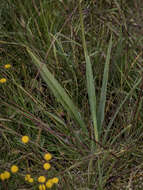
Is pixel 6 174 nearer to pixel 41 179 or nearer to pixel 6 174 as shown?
pixel 6 174

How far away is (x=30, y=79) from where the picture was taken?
1.26 meters

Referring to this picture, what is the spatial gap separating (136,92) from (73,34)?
0.38 meters

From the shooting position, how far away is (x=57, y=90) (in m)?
1.03

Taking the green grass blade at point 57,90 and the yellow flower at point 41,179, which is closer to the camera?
the yellow flower at point 41,179

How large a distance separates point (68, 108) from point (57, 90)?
8cm

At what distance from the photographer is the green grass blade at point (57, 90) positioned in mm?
1024

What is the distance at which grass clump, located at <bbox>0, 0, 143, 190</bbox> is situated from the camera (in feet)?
3.19

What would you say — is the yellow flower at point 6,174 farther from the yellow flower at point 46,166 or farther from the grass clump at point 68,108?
the yellow flower at point 46,166

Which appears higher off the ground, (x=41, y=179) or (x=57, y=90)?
(x=57, y=90)

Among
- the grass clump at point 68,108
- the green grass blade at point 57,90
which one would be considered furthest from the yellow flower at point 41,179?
the green grass blade at point 57,90

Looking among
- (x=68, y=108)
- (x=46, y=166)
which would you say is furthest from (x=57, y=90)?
(x=46, y=166)

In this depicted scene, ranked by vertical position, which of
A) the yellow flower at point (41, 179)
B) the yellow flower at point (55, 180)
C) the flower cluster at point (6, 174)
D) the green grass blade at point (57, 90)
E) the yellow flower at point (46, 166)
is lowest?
the yellow flower at point (55, 180)

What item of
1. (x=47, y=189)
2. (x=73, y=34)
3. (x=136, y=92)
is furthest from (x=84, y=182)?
(x=73, y=34)

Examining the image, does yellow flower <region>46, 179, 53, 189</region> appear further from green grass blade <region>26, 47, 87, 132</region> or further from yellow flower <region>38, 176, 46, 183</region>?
green grass blade <region>26, 47, 87, 132</region>
